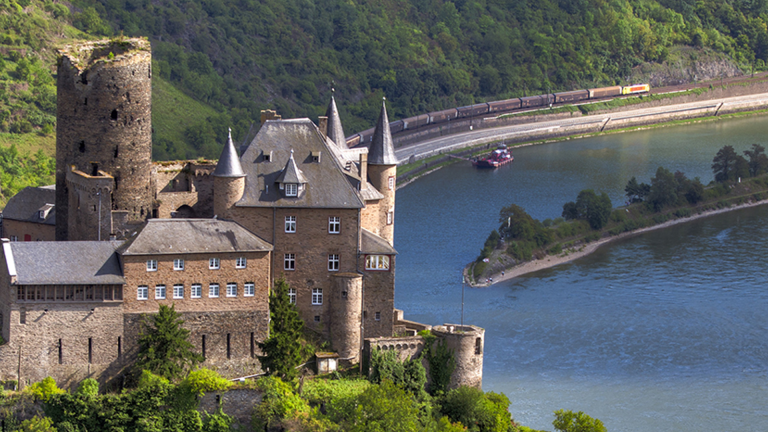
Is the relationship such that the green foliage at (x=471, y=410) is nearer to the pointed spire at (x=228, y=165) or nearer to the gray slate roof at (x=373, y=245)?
the gray slate roof at (x=373, y=245)

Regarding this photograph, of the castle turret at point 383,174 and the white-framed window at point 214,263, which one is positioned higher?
the castle turret at point 383,174

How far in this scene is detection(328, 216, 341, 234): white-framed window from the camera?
72.3m

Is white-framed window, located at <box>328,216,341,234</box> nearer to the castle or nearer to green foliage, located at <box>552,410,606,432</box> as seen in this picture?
the castle

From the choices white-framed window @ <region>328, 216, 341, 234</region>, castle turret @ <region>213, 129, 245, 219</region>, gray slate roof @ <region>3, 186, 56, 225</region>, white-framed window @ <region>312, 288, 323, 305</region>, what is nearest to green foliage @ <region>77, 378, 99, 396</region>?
castle turret @ <region>213, 129, 245, 219</region>

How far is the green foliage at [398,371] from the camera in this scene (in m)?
72.6

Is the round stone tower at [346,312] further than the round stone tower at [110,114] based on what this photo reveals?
Yes

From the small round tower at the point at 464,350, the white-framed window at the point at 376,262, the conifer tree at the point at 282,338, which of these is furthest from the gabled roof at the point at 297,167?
the small round tower at the point at 464,350

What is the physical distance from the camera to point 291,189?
71.7 metres

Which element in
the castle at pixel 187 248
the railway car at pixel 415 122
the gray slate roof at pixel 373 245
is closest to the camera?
the castle at pixel 187 248

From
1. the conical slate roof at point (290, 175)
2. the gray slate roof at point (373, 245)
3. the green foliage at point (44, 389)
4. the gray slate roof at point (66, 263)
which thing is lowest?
the green foliage at point (44, 389)

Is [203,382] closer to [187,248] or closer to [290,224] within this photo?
[187,248]

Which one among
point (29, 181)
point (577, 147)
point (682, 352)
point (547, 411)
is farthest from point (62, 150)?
point (577, 147)

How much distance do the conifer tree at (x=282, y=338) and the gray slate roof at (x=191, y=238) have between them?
2698 mm

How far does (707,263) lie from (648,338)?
88.3 ft
